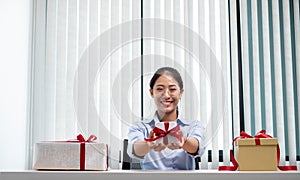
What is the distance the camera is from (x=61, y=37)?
82.2 inches

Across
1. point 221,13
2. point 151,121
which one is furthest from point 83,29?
point 151,121

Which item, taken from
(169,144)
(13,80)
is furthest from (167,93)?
(13,80)

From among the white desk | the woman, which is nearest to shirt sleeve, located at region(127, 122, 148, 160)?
the woman

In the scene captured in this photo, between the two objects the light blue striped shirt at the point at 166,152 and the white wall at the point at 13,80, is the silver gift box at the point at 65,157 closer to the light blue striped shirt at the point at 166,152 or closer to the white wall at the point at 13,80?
the light blue striped shirt at the point at 166,152

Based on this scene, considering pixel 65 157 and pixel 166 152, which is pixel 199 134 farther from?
pixel 65 157

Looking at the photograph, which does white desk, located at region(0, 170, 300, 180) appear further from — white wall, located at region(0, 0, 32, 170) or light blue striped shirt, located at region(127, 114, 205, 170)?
white wall, located at region(0, 0, 32, 170)

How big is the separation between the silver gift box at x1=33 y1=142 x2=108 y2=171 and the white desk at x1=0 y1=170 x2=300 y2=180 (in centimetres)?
6

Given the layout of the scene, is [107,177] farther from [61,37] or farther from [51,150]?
[61,37]

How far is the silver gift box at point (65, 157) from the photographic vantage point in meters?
1.22

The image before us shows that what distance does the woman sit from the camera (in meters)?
1.09

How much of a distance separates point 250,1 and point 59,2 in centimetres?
86

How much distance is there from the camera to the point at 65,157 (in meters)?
1.23

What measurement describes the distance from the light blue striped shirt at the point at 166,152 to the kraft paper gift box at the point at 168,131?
0.02 metres

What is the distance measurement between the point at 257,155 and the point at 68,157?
505 millimetres
